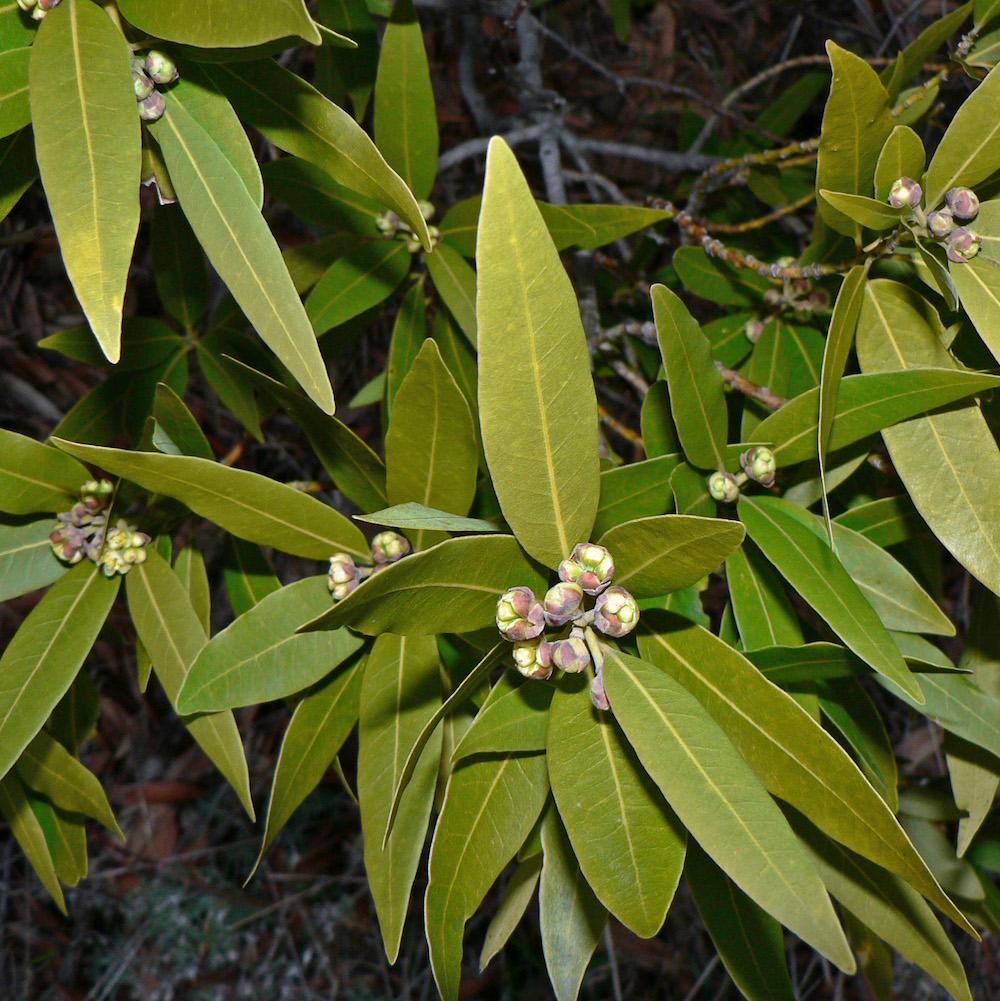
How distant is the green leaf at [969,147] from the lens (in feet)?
2.93

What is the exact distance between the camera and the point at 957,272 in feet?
3.13

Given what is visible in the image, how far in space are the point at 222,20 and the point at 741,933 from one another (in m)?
1.17

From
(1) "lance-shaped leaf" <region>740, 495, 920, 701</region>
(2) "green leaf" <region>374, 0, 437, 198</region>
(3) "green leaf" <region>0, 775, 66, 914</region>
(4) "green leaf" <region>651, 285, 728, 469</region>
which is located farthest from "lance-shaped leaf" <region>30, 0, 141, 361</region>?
(3) "green leaf" <region>0, 775, 66, 914</region>

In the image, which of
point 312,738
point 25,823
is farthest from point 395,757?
point 25,823

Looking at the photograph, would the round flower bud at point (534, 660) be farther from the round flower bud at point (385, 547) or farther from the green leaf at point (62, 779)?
the green leaf at point (62, 779)

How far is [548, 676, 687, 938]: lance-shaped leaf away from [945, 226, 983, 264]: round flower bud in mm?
643

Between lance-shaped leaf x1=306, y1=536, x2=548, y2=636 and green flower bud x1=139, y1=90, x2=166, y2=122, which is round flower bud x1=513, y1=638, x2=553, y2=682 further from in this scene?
green flower bud x1=139, y1=90, x2=166, y2=122

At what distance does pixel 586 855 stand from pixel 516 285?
547 millimetres

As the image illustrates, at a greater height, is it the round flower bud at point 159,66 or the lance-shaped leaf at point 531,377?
the round flower bud at point 159,66

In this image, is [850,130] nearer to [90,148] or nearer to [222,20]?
[222,20]

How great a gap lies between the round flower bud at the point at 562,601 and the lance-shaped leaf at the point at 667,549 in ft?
0.20

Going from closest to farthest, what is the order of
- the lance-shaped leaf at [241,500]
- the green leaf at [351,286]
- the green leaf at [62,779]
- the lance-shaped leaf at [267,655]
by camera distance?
the lance-shaped leaf at [241,500] → the lance-shaped leaf at [267,655] → the green leaf at [62,779] → the green leaf at [351,286]

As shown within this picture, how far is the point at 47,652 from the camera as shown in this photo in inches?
42.0

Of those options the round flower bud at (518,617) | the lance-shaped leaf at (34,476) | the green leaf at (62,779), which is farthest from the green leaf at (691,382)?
the green leaf at (62,779)
